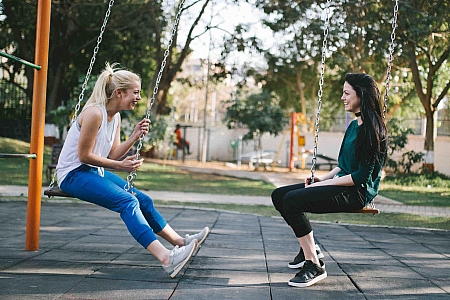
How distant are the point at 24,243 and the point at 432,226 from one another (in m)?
5.39

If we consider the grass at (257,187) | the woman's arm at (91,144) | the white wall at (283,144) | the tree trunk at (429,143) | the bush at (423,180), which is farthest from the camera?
the white wall at (283,144)

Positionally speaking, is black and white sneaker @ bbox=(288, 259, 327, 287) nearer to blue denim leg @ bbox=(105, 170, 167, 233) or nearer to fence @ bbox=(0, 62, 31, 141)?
blue denim leg @ bbox=(105, 170, 167, 233)

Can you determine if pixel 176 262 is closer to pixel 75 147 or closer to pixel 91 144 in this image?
pixel 91 144

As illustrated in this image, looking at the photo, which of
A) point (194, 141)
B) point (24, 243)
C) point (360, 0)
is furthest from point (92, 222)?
point (194, 141)

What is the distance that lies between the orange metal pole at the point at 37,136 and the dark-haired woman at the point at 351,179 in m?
2.00

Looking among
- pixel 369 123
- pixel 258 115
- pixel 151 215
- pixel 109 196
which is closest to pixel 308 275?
pixel 369 123

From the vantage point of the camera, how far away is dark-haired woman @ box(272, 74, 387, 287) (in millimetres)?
3787

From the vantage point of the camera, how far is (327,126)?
2792 cm

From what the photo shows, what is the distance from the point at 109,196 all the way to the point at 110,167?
0.63 ft

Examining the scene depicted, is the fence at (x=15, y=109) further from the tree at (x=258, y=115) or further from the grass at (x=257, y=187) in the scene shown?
the tree at (x=258, y=115)

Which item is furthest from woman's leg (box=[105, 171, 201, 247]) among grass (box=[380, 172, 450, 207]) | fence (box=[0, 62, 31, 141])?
fence (box=[0, 62, 31, 141])

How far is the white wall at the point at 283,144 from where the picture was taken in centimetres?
2042

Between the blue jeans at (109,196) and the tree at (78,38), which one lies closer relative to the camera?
the blue jeans at (109,196)

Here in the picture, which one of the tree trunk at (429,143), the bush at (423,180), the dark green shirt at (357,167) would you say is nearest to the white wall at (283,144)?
the tree trunk at (429,143)
